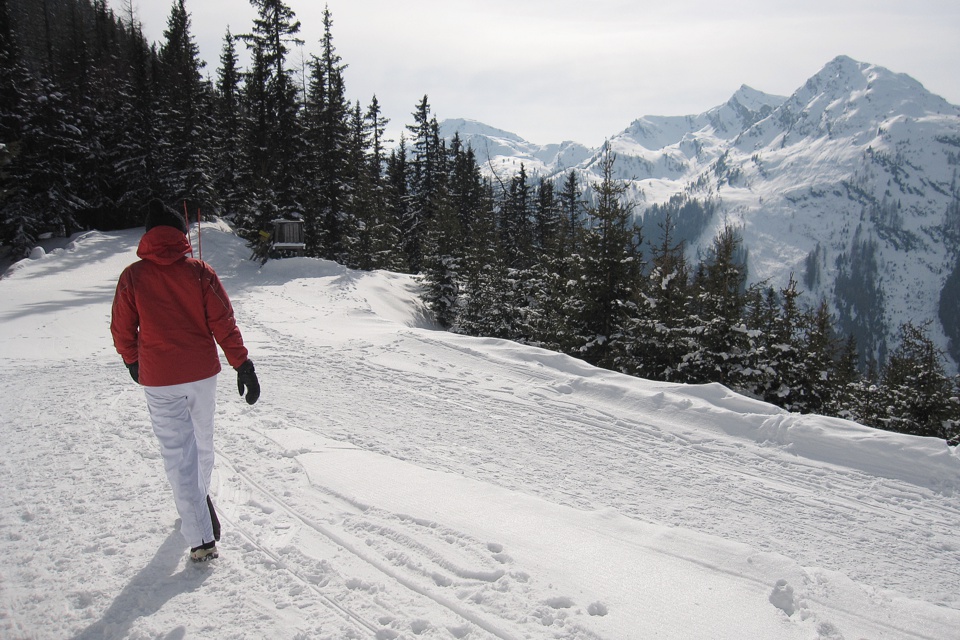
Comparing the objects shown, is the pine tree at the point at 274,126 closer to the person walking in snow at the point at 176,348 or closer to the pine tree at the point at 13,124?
the pine tree at the point at 13,124

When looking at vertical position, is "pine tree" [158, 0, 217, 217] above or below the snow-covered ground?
above

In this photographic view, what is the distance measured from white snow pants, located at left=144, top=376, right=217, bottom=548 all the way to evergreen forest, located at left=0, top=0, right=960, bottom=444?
38.9 ft

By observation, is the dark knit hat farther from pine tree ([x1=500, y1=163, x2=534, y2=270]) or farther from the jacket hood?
pine tree ([x1=500, y1=163, x2=534, y2=270])

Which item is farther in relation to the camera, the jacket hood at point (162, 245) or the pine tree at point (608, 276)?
the pine tree at point (608, 276)

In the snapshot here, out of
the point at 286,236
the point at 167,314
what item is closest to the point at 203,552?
the point at 167,314

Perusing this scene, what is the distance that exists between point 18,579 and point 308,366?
5825 mm

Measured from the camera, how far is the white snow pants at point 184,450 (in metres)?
3.30

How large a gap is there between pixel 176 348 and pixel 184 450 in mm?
671

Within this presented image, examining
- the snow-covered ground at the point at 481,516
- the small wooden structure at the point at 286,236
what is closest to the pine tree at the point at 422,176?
the small wooden structure at the point at 286,236

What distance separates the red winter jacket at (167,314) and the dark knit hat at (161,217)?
5cm

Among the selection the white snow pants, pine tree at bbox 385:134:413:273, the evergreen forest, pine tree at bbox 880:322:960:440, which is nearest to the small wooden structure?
the evergreen forest

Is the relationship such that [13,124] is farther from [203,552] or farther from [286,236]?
[203,552]

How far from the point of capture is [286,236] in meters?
23.7

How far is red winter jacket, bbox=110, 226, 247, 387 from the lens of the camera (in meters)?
3.30
